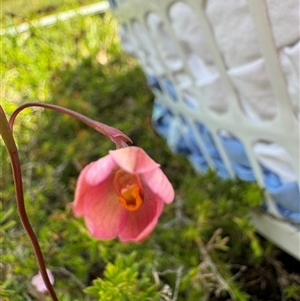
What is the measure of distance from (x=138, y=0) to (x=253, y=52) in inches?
12.9

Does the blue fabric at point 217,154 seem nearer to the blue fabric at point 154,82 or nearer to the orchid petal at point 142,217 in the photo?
the blue fabric at point 154,82

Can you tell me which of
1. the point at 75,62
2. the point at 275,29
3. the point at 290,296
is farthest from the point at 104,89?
the point at 275,29

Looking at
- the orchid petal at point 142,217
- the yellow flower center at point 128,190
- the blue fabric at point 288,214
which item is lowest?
the blue fabric at point 288,214

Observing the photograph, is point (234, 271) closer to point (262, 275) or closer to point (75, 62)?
point (262, 275)

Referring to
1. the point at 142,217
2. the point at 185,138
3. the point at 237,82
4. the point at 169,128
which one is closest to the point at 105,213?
the point at 142,217

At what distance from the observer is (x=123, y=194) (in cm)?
49

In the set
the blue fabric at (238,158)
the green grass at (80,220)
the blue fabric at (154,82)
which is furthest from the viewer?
the blue fabric at (154,82)

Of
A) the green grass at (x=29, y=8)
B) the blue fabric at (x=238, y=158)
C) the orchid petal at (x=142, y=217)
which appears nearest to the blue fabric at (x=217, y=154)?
the blue fabric at (x=238, y=158)

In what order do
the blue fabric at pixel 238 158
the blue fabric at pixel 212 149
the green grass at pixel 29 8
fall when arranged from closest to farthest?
the blue fabric at pixel 238 158, the blue fabric at pixel 212 149, the green grass at pixel 29 8

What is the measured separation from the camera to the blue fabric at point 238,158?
1011 millimetres

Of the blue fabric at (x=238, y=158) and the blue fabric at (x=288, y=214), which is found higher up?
the blue fabric at (x=238, y=158)

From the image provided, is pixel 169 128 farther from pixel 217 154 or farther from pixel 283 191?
pixel 283 191

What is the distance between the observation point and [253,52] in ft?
2.47

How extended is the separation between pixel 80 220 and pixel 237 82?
1.38ft
